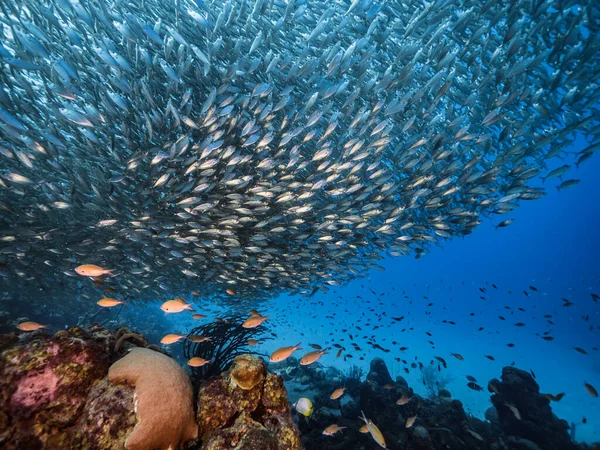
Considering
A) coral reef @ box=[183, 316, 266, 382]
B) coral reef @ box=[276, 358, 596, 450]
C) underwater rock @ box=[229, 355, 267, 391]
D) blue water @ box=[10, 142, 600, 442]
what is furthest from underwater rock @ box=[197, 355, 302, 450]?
blue water @ box=[10, 142, 600, 442]

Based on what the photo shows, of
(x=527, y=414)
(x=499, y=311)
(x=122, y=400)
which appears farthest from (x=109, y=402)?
(x=499, y=311)

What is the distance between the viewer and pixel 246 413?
2.95 meters

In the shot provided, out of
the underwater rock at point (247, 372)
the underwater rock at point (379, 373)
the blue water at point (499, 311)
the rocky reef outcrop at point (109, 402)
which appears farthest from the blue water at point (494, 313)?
the rocky reef outcrop at point (109, 402)

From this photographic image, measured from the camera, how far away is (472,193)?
9.02 m

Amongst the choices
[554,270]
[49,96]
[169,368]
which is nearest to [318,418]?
[169,368]

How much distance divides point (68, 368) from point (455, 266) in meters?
134

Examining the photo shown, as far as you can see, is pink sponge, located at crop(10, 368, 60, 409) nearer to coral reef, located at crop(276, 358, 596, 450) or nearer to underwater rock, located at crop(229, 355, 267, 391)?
underwater rock, located at crop(229, 355, 267, 391)

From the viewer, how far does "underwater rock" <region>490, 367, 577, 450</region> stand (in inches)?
370

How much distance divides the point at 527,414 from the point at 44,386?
14540mm

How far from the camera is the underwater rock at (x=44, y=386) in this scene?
2426mm

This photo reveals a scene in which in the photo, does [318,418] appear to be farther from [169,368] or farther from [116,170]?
[116,170]

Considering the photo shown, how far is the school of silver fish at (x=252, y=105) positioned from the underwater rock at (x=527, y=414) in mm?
6949

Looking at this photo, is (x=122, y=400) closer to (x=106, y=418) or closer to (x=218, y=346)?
(x=106, y=418)

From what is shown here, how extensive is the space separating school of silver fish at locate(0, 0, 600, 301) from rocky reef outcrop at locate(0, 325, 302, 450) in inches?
187
